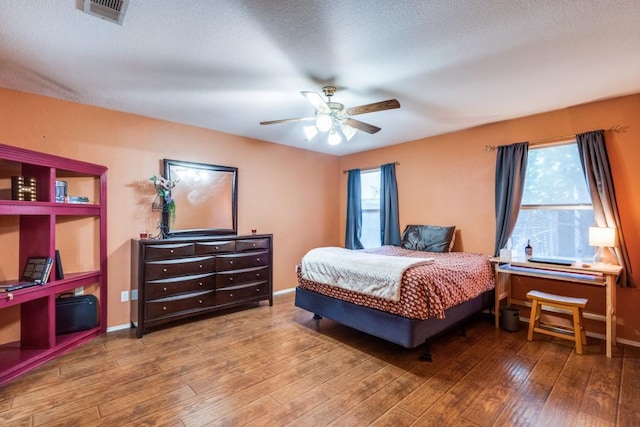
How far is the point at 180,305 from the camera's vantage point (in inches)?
129

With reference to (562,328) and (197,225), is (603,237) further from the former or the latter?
(197,225)

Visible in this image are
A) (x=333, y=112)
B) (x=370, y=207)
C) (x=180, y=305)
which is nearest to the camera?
(x=333, y=112)

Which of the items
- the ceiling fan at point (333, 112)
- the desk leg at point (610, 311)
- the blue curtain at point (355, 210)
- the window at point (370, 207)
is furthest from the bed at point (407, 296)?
the blue curtain at point (355, 210)

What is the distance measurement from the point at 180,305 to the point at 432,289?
106 inches

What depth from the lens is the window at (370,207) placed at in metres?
5.20

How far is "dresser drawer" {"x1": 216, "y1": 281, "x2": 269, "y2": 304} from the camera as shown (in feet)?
11.8

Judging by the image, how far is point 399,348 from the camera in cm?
279

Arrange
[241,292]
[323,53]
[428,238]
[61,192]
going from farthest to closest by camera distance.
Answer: [428,238], [241,292], [61,192], [323,53]

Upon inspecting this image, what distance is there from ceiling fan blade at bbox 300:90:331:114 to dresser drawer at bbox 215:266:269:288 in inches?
90.7

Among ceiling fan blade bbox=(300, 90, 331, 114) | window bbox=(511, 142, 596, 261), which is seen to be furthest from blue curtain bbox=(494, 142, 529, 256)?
ceiling fan blade bbox=(300, 90, 331, 114)

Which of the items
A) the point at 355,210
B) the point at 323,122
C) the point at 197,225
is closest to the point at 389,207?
the point at 355,210

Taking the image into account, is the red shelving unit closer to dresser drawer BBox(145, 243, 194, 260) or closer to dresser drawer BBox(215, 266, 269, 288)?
dresser drawer BBox(145, 243, 194, 260)

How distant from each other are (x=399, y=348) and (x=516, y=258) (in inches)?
70.5

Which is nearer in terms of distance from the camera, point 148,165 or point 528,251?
point 528,251
